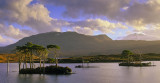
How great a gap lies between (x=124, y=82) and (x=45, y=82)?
2305 cm

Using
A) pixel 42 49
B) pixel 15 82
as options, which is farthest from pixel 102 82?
pixel 42 49

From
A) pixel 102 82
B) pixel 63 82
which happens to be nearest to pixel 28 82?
pixel 63 82

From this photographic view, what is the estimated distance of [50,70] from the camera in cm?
8188

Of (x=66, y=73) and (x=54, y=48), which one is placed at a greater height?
(x=54, y=48)

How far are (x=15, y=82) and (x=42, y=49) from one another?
22.8 metres

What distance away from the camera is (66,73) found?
269 ft

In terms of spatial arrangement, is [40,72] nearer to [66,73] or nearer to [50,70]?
[50,70]

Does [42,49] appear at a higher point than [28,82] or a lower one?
higher

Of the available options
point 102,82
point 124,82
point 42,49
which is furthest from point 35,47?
point 124,82

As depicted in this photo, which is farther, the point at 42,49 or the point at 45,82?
the point at 42,49

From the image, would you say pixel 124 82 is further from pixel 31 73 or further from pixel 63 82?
pixel 31 73

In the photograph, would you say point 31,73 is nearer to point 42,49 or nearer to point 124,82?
point 42,49

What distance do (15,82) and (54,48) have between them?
26314 millimetres

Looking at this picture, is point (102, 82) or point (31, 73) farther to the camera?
point (31, 73)
